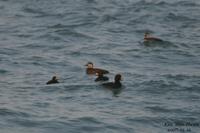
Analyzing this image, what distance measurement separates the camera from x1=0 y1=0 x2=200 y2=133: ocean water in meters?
21.1

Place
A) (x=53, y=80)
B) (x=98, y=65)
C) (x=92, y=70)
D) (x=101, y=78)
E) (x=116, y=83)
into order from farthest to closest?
(x=98, y=65)
(x=92, y=70)
(x=101, y=78)
(x=53, y=80)
(x=116, y=83)

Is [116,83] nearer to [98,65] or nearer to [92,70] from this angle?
[92,70]

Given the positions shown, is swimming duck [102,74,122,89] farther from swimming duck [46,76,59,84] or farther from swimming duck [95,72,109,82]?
swimming duck [46,76,59,84]

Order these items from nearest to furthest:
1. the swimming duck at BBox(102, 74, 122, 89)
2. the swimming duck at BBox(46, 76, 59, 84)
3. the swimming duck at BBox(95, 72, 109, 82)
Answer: the swimming duck at BBox(102, 74, 122, 89) < the swimming duck at BBox(46, 76, 59, 84) < the swimming duck at BBox(95, 72, 109, 82)

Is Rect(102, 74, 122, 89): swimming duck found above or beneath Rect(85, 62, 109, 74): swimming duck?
beneath

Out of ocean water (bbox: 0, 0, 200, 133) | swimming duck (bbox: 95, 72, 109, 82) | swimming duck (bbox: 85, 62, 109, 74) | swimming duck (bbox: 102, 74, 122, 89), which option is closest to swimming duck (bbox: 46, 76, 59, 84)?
ocean water (bbox: 0, 0, 200, 133)

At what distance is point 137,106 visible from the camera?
73.3ft

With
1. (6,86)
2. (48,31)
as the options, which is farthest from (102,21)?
(6,86)

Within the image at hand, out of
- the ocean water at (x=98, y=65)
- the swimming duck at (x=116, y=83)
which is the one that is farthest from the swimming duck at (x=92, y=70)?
the swimming duck at (x=116, y=83)

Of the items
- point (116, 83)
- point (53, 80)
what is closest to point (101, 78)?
point (116, 83)

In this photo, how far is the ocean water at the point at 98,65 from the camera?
21094 mm

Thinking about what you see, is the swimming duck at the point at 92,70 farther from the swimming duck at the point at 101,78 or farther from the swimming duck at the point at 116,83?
the swimming duck at the point at 116,83

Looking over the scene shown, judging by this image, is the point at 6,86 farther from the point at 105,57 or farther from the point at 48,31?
the point at 48,31

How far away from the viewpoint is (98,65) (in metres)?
28.3
